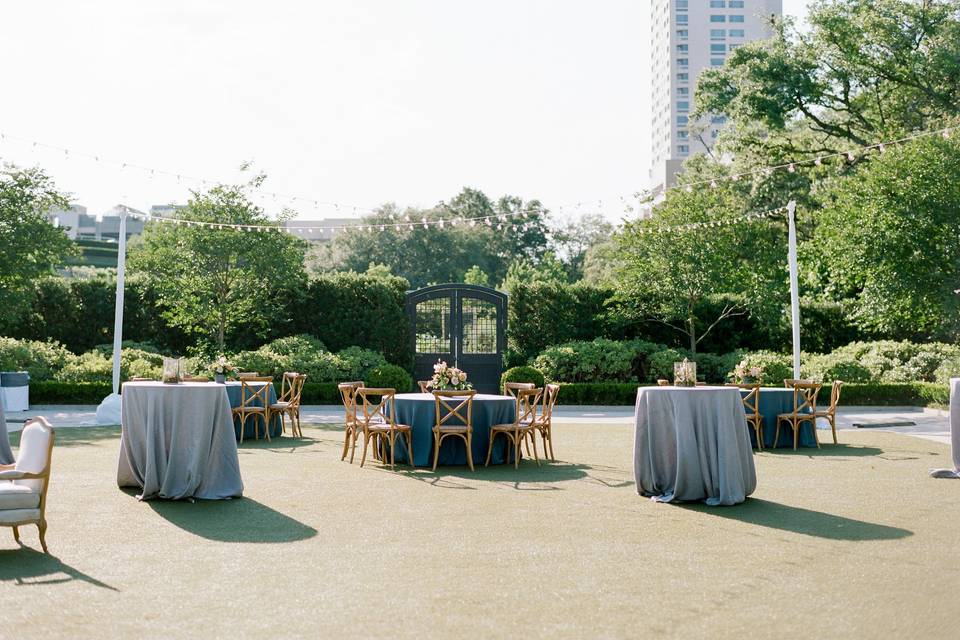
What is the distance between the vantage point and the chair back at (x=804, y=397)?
10945 mm

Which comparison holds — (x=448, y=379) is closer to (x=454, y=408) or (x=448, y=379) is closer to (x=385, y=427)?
(x=454, y=408)

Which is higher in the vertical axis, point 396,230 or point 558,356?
point 396,230

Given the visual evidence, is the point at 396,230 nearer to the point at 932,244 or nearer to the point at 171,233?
the point at 171,233

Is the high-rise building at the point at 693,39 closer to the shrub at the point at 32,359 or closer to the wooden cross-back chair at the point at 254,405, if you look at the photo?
the shrub at the point at 32,359

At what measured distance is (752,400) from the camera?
36.5 feet

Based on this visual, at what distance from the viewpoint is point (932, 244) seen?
17.0 meters

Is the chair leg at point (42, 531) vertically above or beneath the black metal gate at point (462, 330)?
beneath

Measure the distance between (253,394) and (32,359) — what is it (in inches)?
283

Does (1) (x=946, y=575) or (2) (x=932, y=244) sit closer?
(1) (x=946, y=575)

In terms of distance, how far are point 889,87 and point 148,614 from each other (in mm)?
22699

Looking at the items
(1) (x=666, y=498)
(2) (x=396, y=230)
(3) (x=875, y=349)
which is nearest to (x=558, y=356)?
(3) (x=875, y=349)

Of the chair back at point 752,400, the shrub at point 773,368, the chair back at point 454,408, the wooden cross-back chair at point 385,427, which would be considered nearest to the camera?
the chair back at point 454,408

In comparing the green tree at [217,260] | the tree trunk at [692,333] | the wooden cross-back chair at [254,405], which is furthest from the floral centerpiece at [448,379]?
the tree trunk at [692,333]

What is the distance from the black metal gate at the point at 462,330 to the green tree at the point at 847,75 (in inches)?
347
